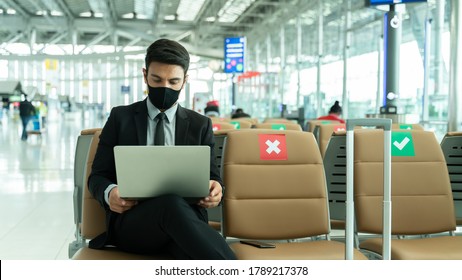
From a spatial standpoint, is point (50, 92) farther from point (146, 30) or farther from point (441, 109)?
point (441, 109)

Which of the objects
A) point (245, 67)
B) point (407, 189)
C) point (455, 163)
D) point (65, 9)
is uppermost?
point (65, 9)

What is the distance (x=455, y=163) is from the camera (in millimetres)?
3615

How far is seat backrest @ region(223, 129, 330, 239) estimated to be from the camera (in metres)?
2.91

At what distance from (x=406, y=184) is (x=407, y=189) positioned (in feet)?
0.09

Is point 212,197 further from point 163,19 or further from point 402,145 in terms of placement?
point 163,19

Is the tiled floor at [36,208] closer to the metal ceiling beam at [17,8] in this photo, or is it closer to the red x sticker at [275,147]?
the red x sticker at [275,147]

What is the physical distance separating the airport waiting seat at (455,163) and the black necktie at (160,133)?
1.96 metres

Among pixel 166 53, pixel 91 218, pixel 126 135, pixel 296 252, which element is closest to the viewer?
pixel 166 53

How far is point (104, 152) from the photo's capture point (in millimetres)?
2643

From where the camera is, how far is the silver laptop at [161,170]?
2.19 metres

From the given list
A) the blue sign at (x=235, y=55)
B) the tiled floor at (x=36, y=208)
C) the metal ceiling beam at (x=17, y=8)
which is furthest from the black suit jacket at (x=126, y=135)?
the metal ceiling beam at (x=17, y=8)

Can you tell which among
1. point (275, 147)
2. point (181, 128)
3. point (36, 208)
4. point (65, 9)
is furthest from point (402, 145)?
point (65, 9)

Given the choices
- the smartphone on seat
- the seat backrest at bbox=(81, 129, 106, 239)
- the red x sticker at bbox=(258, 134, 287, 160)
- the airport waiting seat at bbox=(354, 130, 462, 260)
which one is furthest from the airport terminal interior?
the smartphone on seat

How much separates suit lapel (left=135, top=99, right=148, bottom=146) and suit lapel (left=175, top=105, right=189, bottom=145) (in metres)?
0.14
